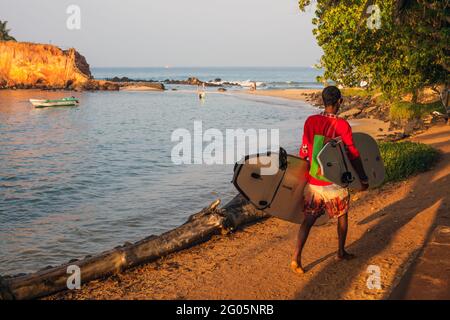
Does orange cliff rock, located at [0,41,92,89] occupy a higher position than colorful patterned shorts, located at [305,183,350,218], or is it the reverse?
orange cliff rock, located at [0,41,92,89]

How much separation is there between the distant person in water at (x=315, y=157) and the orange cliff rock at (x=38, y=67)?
90.2m

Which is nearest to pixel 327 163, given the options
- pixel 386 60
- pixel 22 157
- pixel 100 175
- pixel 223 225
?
pixel 223 225

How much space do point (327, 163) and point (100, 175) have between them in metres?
14.9

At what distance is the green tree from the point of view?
1288 centimetres

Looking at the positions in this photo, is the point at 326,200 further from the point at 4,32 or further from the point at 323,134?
the point at 4,32

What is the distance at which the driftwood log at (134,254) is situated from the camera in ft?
21.0

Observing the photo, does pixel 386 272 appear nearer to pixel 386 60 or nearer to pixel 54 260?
pixel 54 260

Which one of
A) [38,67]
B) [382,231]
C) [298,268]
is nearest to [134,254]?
[298,268]

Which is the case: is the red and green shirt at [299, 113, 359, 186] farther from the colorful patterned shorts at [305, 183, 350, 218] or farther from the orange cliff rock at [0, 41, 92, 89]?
the orange cliff rock at [0, 41, 92, 89]

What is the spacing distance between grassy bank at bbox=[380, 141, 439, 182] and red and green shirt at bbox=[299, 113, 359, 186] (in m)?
6.47

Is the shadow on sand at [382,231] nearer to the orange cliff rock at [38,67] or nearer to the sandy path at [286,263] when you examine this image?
the sandy path at [286,263]

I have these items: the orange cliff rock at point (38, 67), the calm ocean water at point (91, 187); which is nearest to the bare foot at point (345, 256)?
the calm ocean water at point (91, 187)

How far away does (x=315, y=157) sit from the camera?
229 inches

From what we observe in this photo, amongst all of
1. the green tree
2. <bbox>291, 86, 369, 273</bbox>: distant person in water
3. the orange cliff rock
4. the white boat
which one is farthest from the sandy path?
the orange cliff rock
